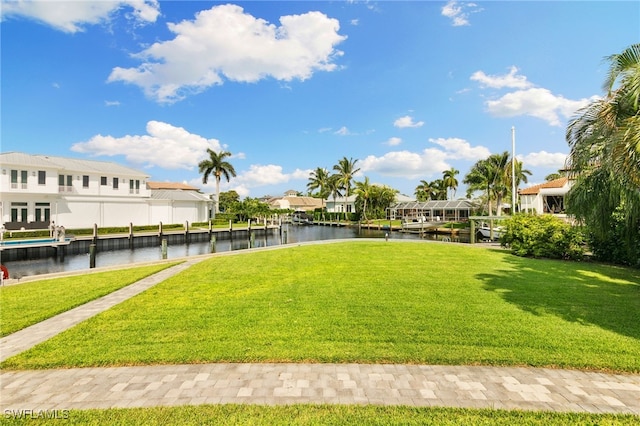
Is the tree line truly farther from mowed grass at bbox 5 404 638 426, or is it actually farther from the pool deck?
the pool deck

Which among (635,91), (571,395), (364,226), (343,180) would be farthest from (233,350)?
(343,180)

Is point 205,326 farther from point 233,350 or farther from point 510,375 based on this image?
point 510,375

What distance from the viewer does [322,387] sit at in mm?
3850

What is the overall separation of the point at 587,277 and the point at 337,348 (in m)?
8.85

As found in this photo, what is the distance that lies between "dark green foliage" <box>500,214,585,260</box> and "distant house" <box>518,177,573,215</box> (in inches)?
739

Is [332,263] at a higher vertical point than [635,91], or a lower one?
lower

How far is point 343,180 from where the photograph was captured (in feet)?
196

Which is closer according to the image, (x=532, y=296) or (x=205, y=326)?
(x=205, y=326)

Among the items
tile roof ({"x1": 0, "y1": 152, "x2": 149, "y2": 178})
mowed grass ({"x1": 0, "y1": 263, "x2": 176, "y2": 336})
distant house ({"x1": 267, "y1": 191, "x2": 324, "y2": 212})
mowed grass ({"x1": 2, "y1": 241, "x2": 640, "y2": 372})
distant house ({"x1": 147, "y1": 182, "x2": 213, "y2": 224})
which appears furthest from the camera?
distant house ({"x1": 267, "y1": 191, "x2": 324, "y2": 212})

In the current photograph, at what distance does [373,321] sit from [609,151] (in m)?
5.83

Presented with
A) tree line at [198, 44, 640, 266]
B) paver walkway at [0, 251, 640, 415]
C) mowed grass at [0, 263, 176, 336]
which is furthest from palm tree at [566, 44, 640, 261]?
mowed grass at [0, 263, 176, 336]

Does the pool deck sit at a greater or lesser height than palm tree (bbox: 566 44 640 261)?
lesser

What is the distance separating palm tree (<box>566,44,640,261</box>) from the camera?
19.4ft

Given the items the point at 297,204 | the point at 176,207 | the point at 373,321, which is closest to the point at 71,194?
the point at 176,207
